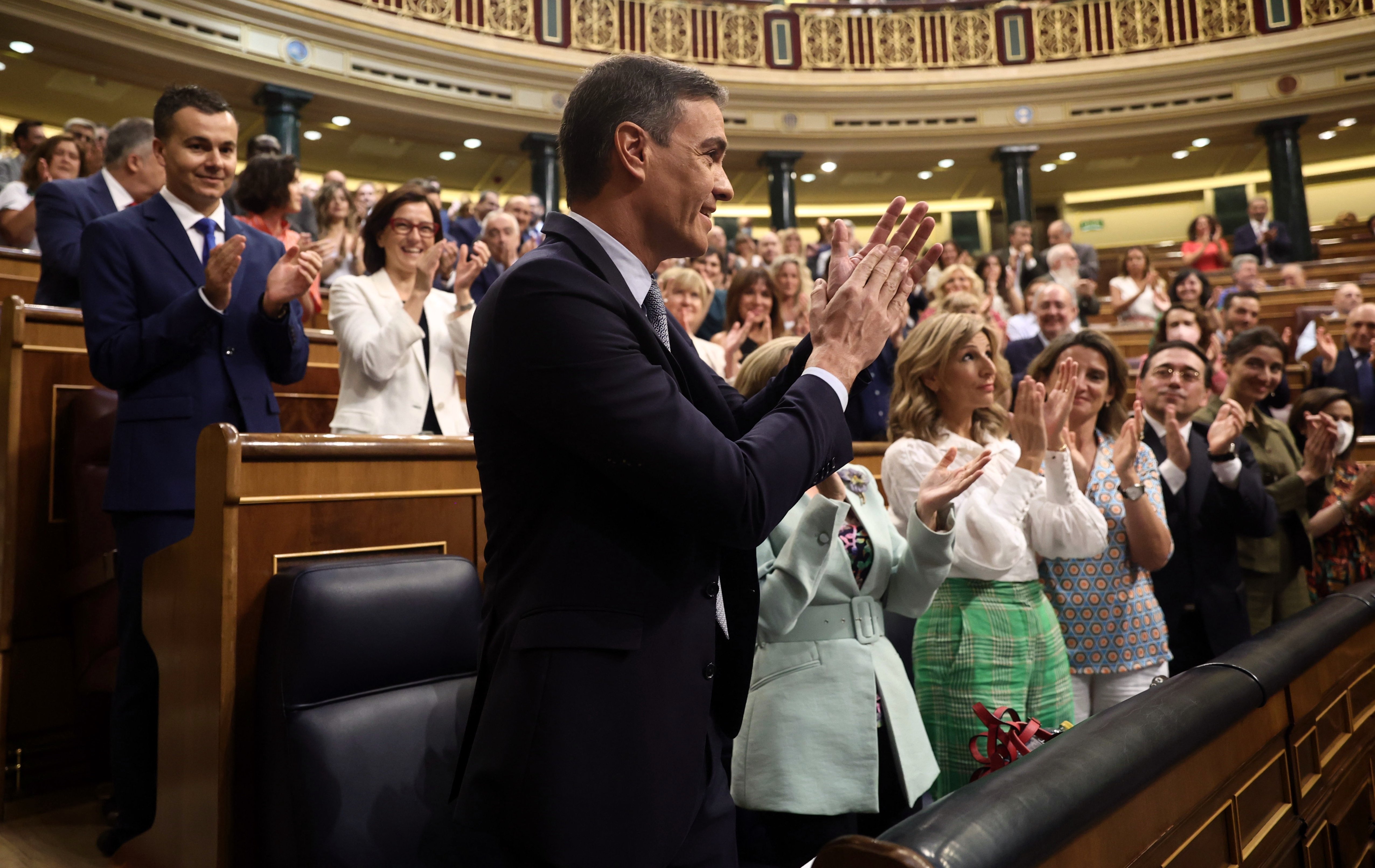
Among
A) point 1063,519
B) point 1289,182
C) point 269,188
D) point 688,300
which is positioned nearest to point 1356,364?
point 688,300

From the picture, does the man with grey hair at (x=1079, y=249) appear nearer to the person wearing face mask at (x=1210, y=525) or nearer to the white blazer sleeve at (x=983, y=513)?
the person wearing face mask at (x=1210, y=525)

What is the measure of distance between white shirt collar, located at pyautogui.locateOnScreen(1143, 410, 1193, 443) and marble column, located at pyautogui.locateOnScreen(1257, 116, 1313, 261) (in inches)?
312

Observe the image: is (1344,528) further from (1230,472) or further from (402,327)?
(402,327)

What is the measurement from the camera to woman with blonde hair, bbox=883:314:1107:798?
167 cm

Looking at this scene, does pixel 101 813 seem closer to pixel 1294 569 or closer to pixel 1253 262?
pixel 1294 569

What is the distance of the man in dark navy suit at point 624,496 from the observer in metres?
0.79

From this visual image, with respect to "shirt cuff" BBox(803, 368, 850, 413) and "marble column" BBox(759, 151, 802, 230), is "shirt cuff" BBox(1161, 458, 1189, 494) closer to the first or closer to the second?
"shirt cuff" BBox(803, 368, 850, 413)

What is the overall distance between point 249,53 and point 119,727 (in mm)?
7202

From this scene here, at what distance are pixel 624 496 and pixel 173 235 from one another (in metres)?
1.30

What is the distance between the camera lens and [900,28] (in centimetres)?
995

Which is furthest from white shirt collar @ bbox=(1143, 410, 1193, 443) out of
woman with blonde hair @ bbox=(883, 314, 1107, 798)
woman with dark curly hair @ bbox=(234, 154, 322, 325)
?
woman with dark curly hair @ bbox=(234, 154, 322, 325)

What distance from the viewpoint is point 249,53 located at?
754 cm

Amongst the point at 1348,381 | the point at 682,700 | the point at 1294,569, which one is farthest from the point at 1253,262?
the point at 682,700

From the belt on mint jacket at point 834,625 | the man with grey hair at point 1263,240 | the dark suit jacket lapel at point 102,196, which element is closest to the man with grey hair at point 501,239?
the dark suit jacket lapel at point 102,196
